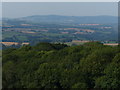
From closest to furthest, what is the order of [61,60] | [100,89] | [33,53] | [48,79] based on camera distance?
[100,89], [48,79], [61,60], [33,53]

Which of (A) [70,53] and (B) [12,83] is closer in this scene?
(B) [12,83]

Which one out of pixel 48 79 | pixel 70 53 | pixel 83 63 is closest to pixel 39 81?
pixel 48 79

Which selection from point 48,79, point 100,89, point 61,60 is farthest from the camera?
point 61,60

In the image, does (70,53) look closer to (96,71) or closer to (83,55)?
(83,55)

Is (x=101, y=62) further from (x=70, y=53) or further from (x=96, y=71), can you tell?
(x=70, y=53)

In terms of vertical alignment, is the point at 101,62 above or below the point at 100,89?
above

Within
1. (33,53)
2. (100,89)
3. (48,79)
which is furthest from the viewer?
(33,53)

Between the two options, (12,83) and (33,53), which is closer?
(12,83)

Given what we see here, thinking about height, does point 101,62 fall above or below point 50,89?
above

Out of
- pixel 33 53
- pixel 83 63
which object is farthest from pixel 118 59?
pixel 33 53
